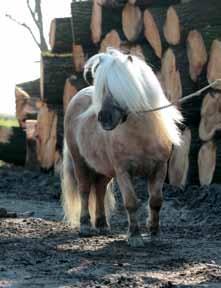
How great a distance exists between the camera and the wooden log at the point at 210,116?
9188 millimetres

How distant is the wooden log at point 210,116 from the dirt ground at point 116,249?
639 millimetres

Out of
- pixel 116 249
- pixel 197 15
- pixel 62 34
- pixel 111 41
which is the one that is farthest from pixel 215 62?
pixel 62 34

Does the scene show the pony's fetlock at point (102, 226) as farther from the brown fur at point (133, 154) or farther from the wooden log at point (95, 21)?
the wooden log at point (95, 21)

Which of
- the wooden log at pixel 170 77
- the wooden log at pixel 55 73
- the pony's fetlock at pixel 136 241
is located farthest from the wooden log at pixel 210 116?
the wooden log at pixel 55 73

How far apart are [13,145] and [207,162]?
4803 millimetres

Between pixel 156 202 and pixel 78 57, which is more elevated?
pixel 78 57

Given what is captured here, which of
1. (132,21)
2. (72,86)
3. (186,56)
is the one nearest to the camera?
(186,56)

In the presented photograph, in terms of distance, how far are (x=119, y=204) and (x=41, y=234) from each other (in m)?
2.38

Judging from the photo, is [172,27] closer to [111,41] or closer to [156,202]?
[111,41]

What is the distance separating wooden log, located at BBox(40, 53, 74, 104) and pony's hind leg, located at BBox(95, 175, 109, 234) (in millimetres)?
4301

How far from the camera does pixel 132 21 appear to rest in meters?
10.7

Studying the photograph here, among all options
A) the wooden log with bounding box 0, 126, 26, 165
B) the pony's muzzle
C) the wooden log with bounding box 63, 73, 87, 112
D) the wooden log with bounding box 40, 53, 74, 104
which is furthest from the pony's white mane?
the wooden log with bounding box 0, 126, 26, 165

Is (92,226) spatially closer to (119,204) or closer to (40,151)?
(119,204)

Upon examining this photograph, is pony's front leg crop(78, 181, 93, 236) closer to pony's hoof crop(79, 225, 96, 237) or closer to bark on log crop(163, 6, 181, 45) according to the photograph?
pony's hoof crop(79, 225, 96, 237)
